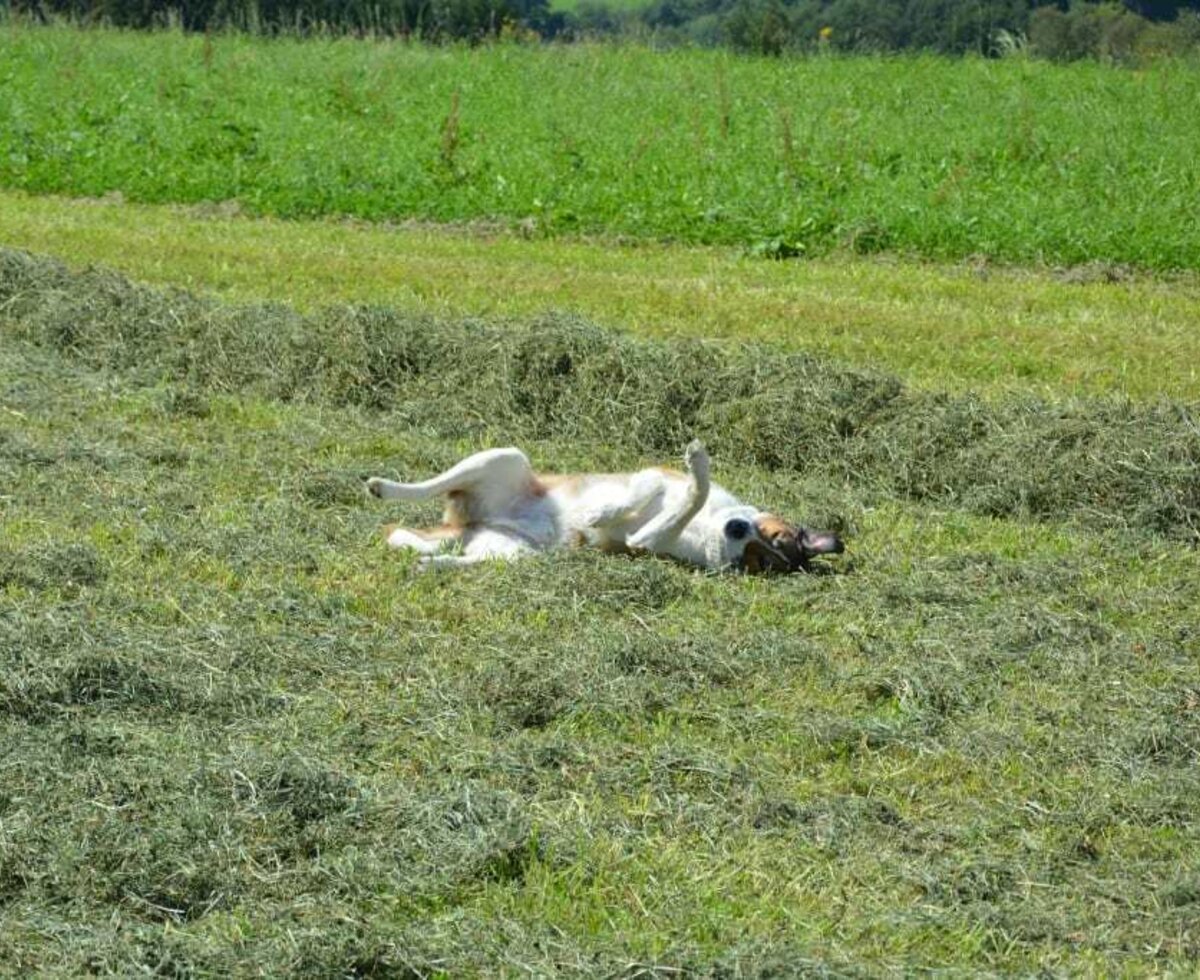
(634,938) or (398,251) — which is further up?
(634,938)

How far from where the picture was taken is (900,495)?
9.39 m

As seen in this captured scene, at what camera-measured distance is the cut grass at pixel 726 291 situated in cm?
1170

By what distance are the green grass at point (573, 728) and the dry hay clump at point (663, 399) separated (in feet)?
0.19

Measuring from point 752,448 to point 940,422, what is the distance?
92 centimetres

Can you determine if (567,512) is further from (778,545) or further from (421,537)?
(778,545)

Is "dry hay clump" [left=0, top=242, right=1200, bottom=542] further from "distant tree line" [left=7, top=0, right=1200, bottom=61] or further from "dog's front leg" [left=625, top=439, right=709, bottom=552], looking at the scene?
"distant tree line" [left=7, top=0, right=1200, bottom=61]

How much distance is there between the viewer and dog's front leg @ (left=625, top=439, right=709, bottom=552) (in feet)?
26.7

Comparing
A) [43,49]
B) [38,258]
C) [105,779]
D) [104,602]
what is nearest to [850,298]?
[38,258]

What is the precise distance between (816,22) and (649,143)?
→ 23.3 meters

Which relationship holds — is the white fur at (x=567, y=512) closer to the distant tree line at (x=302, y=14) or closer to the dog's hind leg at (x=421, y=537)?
the dog's hind leg at (x=421, y=537)

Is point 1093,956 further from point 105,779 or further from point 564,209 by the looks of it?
point 564,209

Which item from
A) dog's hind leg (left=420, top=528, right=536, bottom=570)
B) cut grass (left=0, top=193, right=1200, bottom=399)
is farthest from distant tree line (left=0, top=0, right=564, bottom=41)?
dog's hind leg (left=420, top=528, right=536, bottom=570)

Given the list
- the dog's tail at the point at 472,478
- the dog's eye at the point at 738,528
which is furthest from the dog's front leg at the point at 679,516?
the dog's tail at the point at 472,478

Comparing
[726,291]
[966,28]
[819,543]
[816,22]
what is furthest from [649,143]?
[816,22]
